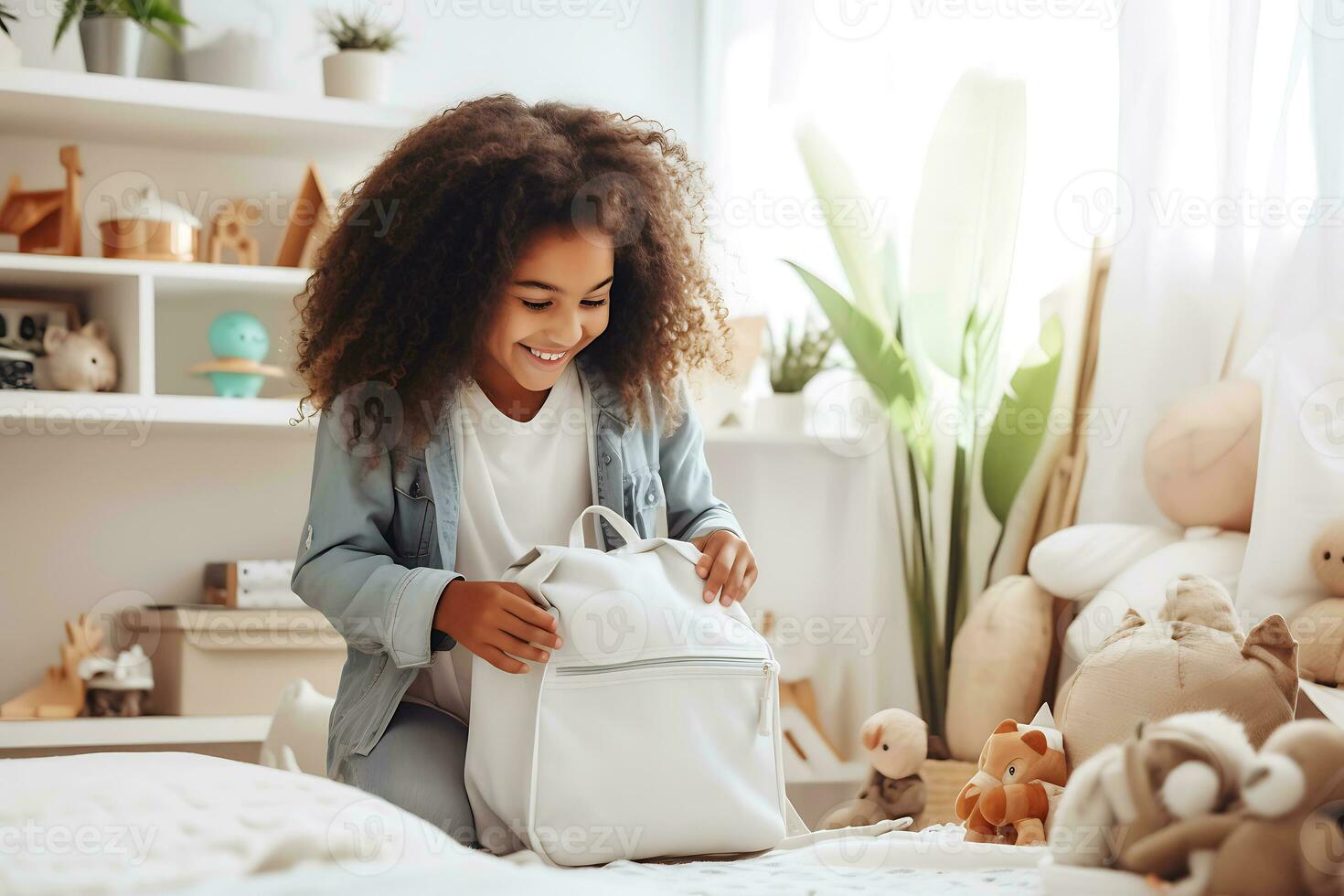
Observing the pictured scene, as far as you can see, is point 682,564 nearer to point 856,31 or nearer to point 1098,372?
point 1098,372

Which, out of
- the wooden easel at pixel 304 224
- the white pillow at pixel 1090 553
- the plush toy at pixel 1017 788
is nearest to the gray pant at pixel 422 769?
the plush toy at pixel 1017 788

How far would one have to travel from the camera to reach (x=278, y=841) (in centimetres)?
64

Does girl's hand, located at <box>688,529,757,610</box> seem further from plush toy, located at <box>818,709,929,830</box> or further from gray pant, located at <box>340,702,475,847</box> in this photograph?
plush toy, located at <box>818,709,929,830</box>

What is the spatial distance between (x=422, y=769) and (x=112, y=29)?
1.38 m

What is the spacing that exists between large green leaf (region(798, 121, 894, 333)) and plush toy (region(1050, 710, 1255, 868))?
1.26 m

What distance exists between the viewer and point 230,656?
1.82m

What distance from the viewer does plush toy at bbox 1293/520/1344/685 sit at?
97cm

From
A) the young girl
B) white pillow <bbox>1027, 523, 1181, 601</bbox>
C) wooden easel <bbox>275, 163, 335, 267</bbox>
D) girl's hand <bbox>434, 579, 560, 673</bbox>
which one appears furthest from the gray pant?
wooden easel <bbox>275, 163, 335, 267</bbox>

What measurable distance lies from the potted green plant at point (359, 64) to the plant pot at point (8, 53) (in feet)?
1.43
